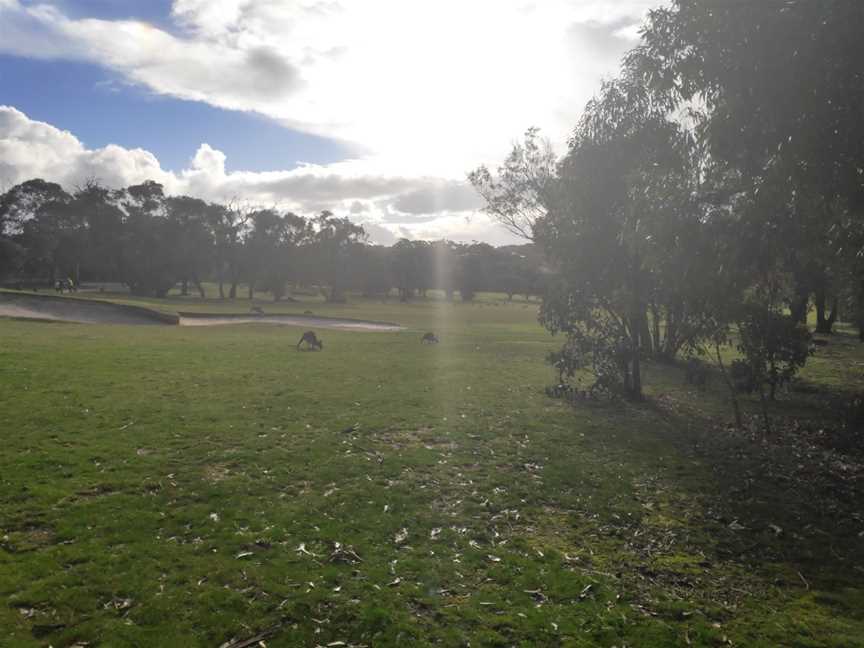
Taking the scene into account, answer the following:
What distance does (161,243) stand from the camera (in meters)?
86.9

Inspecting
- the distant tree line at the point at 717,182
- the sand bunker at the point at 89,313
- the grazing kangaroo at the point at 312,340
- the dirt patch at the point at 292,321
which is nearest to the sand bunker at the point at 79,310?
the sand bunker at the point at 89,313

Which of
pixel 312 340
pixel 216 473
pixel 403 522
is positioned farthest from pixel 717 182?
pixel 312 340

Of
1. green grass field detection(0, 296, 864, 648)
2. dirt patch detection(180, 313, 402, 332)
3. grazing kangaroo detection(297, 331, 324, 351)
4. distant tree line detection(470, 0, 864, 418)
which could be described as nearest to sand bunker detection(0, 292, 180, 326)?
dirt patch detection(180, 313, 402, 332)

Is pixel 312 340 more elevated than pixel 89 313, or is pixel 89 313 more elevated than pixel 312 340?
pixel 89 313

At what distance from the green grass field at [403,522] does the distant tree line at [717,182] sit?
329 centimetres

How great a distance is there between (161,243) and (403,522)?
291 ft

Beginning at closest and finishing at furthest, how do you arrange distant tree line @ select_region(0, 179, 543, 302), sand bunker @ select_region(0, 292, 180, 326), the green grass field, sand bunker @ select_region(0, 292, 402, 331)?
1. the green grass field
2. sand bunker @ select_region(0, 292, 402, 331)
3. sand bunker @ select_region(0, 292, 180, 326)
4. distant tree line @ select_region(0, 179, 543, 302)

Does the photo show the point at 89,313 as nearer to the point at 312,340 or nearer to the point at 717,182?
the point at 312,340

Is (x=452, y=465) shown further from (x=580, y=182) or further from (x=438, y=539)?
(x=580, y=182)

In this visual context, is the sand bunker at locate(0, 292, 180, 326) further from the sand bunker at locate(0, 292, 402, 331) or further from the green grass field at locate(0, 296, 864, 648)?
the green grass field at locate(0, 296, 864, 648)

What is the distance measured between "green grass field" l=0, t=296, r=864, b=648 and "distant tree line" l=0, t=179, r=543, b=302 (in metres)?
63.4

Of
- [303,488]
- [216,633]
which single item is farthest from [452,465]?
[216,633]

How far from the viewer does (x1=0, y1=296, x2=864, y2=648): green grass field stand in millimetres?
6250

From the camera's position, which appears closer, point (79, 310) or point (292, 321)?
point (79, 310)
